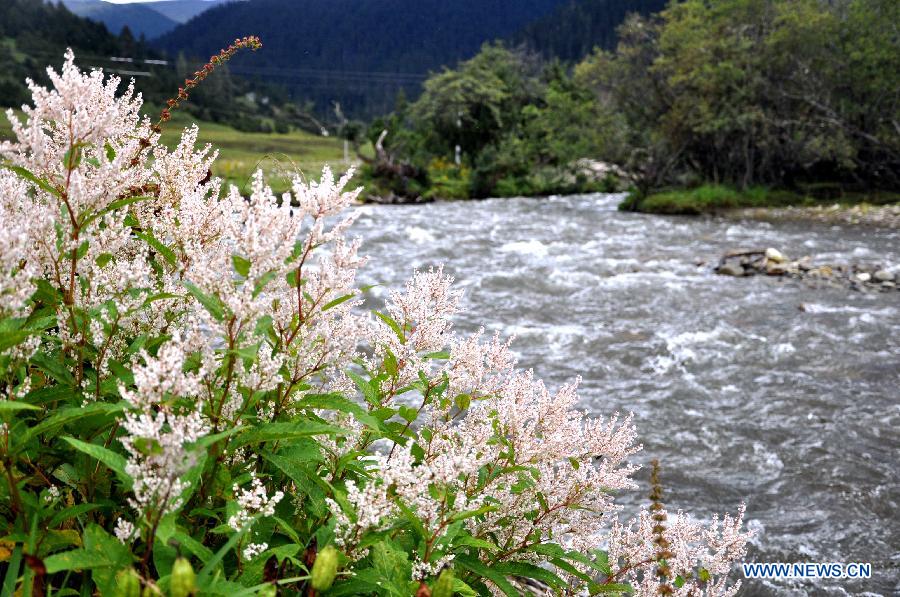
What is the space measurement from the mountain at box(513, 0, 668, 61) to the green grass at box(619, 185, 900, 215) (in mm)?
106390

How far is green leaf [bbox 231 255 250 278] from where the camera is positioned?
1654 millimetres

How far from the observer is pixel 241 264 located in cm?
167

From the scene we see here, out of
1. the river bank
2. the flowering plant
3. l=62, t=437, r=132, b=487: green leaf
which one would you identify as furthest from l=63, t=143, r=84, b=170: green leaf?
the river bank

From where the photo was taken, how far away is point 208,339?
176 cm

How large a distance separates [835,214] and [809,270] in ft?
38.9

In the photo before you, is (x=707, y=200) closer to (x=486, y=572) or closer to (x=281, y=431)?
(x=486, y=572)

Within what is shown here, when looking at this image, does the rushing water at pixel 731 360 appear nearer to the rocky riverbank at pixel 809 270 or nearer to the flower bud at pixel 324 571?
the rocky riverbank at pixel 809 270

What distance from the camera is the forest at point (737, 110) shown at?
27891mm

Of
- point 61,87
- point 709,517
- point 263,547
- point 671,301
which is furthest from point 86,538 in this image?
point 671,301

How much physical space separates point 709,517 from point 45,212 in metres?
5.92

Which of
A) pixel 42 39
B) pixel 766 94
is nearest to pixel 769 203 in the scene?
pixel 766 94

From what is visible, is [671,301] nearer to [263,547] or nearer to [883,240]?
[883,240]

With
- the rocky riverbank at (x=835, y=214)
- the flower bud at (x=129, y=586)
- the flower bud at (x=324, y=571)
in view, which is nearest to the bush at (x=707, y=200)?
the rocky riverbank at (x=835, y=214)

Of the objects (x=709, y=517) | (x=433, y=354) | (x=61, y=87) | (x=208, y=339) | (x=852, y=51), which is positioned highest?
(x=852, y=51)
